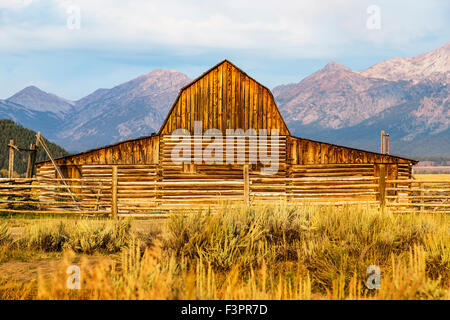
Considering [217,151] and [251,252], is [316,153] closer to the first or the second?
[217,151]

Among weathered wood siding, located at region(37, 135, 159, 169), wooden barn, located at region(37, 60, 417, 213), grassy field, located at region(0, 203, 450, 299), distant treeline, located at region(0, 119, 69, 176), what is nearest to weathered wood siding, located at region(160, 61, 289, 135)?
wooden barn, located at region(37, 60, 417, 213)

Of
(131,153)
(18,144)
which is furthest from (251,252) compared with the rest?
(18,144)

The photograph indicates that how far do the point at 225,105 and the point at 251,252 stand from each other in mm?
14687

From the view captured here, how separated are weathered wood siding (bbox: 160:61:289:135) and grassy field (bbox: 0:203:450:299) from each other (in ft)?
38.7

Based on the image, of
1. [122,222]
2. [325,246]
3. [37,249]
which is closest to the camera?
[325,246]

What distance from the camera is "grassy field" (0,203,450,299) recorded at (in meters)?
5.08

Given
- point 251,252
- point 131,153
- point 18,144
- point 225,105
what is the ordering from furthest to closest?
point 18,144
point 225,105
point 131,153
point 251,252

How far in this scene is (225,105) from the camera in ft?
67.6

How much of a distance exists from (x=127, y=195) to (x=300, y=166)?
8549mm

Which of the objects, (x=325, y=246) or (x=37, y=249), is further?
(x=37, y=249)
